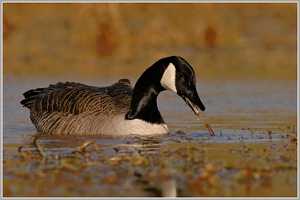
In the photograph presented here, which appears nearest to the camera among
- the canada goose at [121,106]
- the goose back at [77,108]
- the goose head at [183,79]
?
the goose head at [183,79]

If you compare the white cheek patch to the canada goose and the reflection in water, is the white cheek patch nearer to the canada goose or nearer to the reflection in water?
the canada goose

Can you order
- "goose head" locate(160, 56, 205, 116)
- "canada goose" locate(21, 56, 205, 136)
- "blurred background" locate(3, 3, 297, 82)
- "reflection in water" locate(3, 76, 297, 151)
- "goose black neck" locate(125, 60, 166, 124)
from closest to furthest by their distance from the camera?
"goose head" locate(160, 56, 205, 116)
"canada goose" locate(21, 56, 205, 136)
"reflection in water" locate(3, 76, 297, 151)
"goose black neck" locate(125, 60, 166, 124)
"blurred background" locate(3, 3, 297, 82)

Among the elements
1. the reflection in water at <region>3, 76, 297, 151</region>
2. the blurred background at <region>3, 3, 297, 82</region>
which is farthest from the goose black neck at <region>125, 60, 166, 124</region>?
the blurred background at <region>3, 3, 297, 82</region>

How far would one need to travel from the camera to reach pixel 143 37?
23.9 meters

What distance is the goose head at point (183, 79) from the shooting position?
36.9ft

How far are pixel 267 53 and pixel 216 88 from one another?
19.9ft

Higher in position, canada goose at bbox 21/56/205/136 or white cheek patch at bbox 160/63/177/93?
white cheek patch at bbox 160/63/177/93

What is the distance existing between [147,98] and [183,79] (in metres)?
0.77

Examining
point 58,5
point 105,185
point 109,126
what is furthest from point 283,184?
point 58,5

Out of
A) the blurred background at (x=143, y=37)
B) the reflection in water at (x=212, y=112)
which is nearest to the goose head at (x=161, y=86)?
the reflection in water at (x=212, y=112)

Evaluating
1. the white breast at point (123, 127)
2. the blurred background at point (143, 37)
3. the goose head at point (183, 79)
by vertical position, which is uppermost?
the blurred background at point (143, 37)

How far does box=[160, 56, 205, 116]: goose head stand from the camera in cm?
1126

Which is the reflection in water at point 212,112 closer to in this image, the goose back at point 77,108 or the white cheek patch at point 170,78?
the goose back at point 77,108

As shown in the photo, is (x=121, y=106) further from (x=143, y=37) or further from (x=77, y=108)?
(x=143, y=37)
